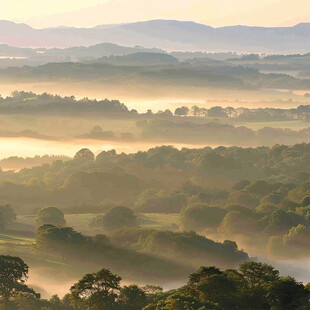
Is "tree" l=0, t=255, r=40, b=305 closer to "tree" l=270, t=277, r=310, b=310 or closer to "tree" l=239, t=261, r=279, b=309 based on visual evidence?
"tree" l=239, t=261, r=279, b=309

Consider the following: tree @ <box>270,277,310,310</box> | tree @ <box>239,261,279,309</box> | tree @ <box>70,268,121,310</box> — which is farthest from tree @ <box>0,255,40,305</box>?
tree @ <box>270,277,310,310</box>

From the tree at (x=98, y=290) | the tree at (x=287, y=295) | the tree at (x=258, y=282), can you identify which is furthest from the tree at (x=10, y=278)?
the tree at (x=287, y=295)

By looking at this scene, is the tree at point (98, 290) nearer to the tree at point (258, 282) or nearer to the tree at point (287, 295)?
the tree at point (258, 282)

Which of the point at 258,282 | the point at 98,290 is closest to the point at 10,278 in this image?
→ the point at 98,290

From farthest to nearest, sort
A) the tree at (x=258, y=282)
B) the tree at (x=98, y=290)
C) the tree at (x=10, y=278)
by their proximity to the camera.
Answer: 1. the tree at (x=10, y=278)
2. the tree at (x=98, y=290)
3. the tree at (x=258, y=282)

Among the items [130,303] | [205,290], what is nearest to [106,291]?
[130,303]

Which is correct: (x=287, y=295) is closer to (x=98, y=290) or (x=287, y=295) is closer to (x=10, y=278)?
(x=98, y=290)

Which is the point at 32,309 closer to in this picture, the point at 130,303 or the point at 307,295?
the point at 130,303

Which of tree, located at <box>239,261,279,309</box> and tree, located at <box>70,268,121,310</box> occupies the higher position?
tree, located at <box>239,261,279,309</box>
